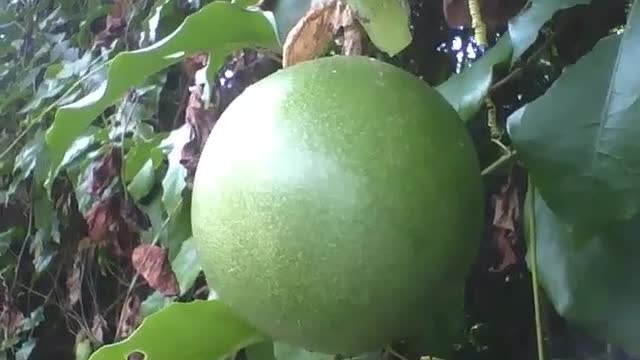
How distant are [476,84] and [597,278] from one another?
132mm

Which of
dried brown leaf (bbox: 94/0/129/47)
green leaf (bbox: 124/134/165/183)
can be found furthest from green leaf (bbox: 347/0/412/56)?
dried brown leaf (bbox: 94/0/129/47)

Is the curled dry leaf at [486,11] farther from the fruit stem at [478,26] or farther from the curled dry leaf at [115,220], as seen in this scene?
the curled dry leaf at [115,220]

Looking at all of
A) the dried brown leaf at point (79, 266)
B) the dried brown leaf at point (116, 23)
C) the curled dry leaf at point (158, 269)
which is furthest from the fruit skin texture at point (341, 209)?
the dried brown leaf at point (79, 266)

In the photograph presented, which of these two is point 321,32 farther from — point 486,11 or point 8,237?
point 8,237

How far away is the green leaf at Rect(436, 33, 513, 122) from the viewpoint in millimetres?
584

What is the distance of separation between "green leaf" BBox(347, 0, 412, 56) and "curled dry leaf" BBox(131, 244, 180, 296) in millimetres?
281

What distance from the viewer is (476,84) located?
59 centimetres

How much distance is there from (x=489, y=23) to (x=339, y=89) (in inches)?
9.1

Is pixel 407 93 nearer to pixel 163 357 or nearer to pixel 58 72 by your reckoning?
pixel 163 357

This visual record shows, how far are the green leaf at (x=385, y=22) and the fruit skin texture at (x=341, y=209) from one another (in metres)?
0.08

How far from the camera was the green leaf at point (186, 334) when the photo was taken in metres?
0.59

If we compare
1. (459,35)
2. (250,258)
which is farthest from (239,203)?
(459,35)

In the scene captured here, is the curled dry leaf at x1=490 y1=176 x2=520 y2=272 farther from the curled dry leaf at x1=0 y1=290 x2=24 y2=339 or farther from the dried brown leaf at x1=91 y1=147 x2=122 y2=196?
the curled dry leaf at x1=0 y1=290 x2=24 y2=339

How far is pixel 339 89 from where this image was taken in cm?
50
